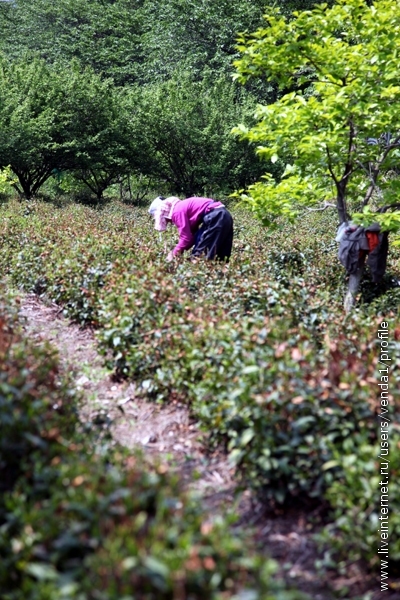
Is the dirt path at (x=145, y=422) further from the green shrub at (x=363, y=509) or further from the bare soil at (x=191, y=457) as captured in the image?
the green shrub at (x=363, y=509)

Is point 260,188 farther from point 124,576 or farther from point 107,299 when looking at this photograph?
point 124,576

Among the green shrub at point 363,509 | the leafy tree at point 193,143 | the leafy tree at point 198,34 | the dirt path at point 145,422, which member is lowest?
the dirt path at point 145,422

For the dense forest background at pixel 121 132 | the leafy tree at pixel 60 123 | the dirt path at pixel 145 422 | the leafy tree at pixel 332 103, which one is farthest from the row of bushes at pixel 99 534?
the leafy tree at pixel 60 123

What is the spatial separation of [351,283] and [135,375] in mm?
3148

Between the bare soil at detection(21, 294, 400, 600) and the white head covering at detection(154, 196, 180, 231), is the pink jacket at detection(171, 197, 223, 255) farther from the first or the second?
the bare soil at detection(21, 294, 400, 600)

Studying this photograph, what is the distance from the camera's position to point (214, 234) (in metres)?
7.15

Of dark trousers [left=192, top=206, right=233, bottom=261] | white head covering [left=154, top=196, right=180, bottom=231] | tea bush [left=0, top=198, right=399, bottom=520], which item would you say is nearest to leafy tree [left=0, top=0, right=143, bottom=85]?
white head covering [left=154, top=196, right=180, bottom=231]

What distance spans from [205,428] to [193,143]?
15.9 meters

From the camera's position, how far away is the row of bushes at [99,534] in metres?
1.80

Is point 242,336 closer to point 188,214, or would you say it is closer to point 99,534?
point 99,534

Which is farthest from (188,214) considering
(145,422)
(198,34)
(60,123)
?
(198,34)

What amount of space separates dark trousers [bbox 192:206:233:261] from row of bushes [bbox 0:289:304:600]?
15.4ft

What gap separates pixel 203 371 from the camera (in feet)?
12.9

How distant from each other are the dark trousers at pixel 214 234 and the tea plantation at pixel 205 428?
119 centimetres
